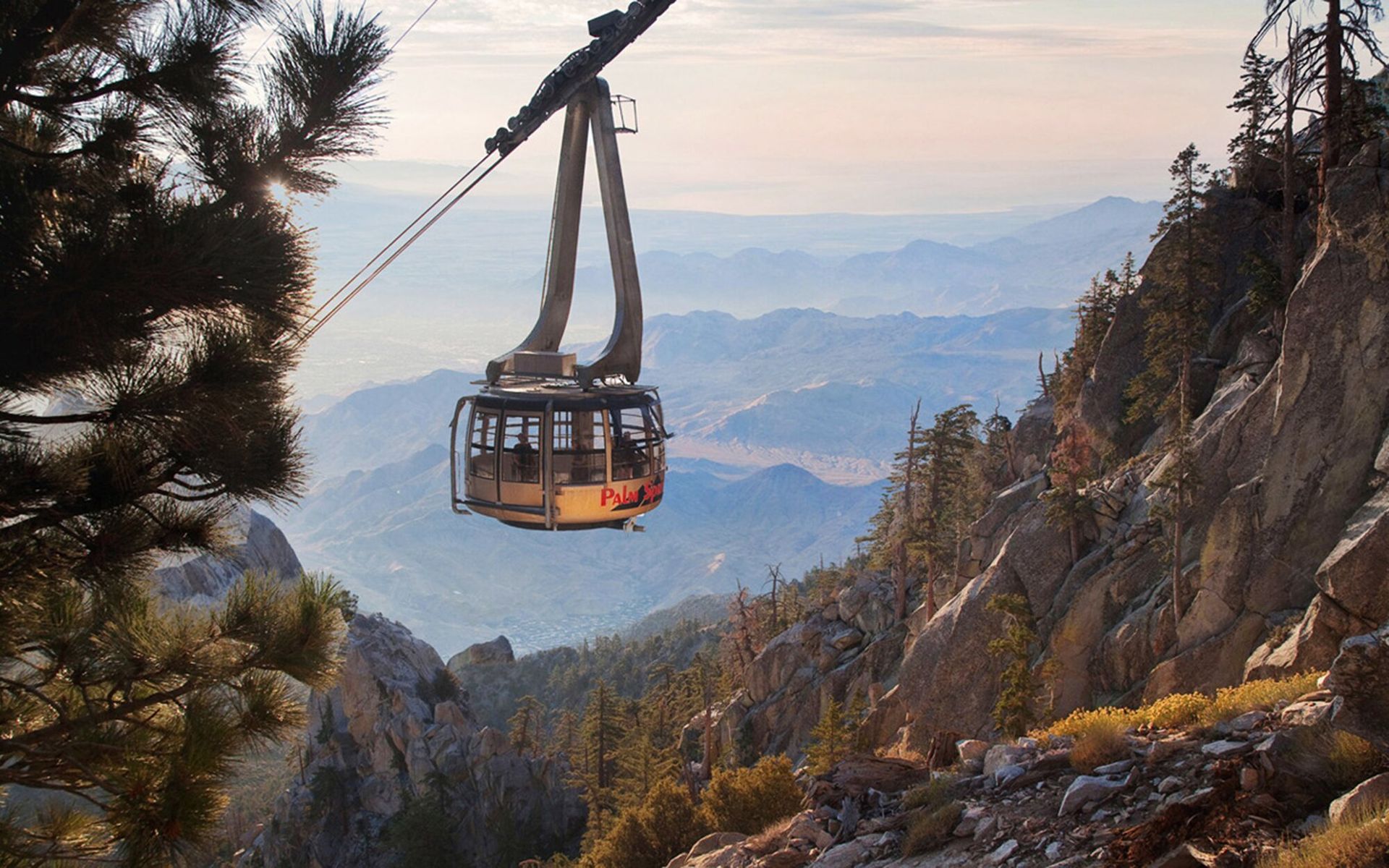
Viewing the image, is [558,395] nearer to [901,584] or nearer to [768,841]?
[768,841]

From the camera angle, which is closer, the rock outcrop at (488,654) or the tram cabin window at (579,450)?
the tram cabin window at (579,450)

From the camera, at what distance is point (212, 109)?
7820mm

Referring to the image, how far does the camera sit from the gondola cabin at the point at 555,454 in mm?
13789

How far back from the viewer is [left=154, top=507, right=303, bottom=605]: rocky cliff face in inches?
344

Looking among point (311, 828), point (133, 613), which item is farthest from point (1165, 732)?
point (311, 828)

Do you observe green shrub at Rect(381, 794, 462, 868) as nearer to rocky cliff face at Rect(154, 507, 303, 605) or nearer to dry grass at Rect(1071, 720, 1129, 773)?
rocky cliff face at Rect(154, 507, 303, 605)

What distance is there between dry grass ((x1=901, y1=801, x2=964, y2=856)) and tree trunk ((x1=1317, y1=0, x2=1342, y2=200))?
19.1 m

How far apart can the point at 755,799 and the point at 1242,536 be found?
13.3 metres

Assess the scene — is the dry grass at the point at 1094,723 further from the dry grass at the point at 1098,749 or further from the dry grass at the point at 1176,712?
the dry grass at the point at 1176,712

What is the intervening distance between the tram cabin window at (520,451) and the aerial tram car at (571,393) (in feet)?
0.05

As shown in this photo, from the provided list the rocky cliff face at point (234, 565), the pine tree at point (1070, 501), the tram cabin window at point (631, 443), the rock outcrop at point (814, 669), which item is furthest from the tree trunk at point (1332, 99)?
the rocky cliff face at point (234, 565)

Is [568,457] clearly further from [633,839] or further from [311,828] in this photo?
[311,828]

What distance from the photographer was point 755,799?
2533 cm

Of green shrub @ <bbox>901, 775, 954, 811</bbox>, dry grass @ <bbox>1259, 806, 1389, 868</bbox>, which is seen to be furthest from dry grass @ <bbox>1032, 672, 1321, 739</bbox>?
dry grass @ <bbox>1259, 806, 1389, 868</bbox>
